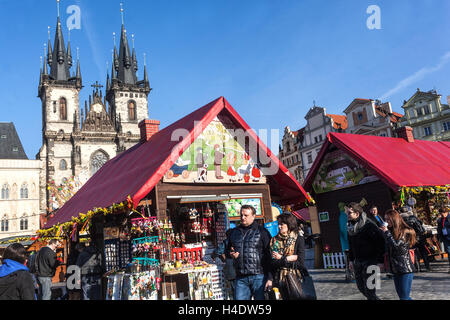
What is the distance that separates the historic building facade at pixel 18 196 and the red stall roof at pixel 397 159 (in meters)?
45.9

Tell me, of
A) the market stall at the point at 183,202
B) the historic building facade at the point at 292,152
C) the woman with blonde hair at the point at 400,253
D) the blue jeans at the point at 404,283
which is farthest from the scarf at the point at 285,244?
the historic building facade at the point at 292,152

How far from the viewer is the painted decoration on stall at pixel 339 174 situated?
13.6 metres

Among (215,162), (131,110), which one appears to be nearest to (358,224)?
(215,162)

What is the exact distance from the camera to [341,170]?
14406 millimetres

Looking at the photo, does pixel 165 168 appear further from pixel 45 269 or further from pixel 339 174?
pixel 339 174

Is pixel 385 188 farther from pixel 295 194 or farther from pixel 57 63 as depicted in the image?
pixel 57 63

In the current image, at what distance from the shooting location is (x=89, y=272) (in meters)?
9.48

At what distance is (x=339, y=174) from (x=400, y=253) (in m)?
9.44

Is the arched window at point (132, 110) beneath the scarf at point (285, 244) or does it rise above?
above

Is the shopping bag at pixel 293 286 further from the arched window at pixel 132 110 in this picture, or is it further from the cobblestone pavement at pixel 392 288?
the arched window at pixel 132 110

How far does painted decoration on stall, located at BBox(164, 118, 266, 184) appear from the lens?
9195mm
